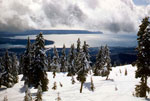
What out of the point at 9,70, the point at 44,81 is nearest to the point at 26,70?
the point at 9,70

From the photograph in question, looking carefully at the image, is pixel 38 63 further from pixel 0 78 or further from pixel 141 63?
pixel 0 78

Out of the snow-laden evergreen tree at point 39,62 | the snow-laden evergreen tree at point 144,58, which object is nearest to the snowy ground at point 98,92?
the snow-laden evergreen tree at point 144,58

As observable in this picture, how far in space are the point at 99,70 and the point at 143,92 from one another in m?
43.3

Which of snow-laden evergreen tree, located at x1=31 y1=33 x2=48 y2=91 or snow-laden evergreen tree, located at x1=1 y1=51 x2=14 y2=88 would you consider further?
snow-laden evergreen tree, located at x1=1 y1=51 x2=14 y2=88

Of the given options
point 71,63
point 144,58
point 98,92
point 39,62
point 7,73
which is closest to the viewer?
point 144,58

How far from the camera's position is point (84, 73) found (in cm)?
3612

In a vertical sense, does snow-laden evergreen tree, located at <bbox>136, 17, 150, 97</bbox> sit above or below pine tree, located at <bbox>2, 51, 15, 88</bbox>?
above

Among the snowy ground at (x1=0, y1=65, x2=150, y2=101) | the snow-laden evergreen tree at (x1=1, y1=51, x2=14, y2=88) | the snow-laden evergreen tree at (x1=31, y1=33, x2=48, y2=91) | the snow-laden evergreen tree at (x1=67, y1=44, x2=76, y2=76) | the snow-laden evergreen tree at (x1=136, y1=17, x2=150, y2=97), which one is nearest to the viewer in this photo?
the snowy ground at (x1=0, y1=65, x2=150, y2=101)

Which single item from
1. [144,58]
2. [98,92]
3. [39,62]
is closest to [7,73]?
[39,62]

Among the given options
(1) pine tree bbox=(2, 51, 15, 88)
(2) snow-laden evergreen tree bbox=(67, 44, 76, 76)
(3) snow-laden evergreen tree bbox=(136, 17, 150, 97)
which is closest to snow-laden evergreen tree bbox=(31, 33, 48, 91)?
(3) snow-laden evergreen tree bbox=(136, 17, 150, 97)

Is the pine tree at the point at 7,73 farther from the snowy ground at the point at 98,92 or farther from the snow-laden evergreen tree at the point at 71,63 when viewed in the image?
the snow-laden evergreen tree at the point at 71,63

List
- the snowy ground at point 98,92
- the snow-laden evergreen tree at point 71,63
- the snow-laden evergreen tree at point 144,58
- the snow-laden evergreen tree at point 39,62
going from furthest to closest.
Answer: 1. the snow-laden evergreen tree at point 71,63
2. the snow-laden evergreen tree at point 39,62
3. the snow-laden evergreen tree at point 144,58
4. the snowy ground at point 98,92

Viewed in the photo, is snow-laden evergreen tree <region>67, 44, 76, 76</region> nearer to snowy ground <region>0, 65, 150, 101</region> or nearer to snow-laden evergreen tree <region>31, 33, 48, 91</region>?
snowy ground <region>0, 65, 150, 101</region>

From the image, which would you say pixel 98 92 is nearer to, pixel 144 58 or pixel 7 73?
pixel 144 58
